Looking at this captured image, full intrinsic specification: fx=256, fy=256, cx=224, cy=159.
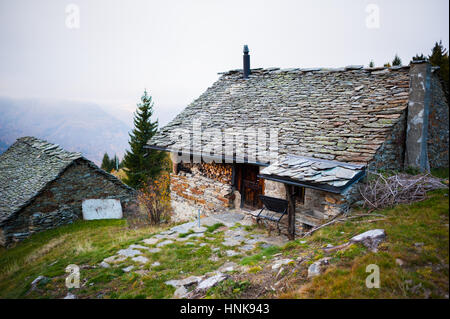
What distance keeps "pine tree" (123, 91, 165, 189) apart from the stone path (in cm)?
1536

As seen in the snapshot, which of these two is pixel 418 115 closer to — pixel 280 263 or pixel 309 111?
pixel 309 111

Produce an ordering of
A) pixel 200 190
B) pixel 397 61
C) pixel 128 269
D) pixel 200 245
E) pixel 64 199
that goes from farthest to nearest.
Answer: pixel 397 61
pixel 64 199
pixel 200 190
pixel 200 245
pixel 128 269

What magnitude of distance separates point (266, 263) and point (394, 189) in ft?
9.60

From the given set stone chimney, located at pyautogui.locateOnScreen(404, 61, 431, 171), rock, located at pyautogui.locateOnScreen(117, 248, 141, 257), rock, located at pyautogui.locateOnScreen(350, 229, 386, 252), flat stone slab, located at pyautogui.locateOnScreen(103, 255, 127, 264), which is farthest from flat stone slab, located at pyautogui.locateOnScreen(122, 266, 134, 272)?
stone chimney, located at pyautogui.locateOnScreen(404, 61, 431, 171)

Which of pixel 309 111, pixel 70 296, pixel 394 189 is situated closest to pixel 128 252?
pixel 70 296

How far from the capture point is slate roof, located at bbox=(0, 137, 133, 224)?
35.1 feet

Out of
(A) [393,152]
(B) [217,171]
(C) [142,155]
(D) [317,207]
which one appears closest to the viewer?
(D) [317,207]

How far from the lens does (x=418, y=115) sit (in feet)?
21.3

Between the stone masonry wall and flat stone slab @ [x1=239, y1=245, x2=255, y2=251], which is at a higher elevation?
the stone masonry wall

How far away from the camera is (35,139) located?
16344 mm

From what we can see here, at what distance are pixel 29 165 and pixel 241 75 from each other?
468 inches

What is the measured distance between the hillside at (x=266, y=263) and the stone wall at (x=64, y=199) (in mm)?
3837

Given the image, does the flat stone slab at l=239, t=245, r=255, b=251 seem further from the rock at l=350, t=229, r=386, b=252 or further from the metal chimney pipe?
the metal chimney pipe

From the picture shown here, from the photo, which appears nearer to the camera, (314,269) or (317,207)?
(314,269)
